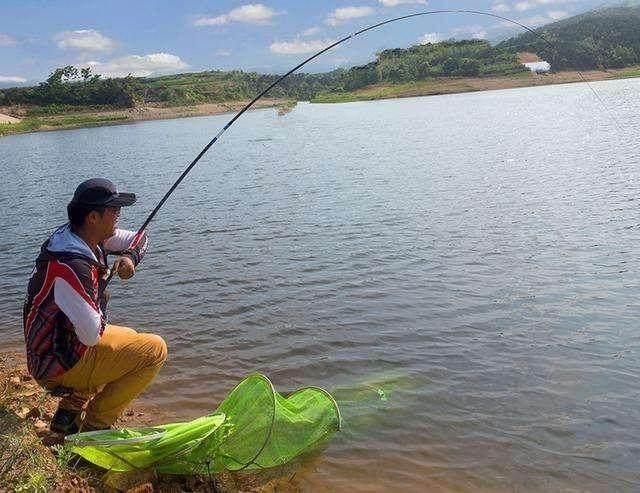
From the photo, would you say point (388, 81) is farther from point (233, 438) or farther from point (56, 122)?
point (233, 438)

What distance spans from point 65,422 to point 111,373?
597mm

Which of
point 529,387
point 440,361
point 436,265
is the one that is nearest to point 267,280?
point 436,265

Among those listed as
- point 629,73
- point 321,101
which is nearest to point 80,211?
point 629,73

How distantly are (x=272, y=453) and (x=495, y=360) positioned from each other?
3093 mm

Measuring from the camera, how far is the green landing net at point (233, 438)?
4320mm

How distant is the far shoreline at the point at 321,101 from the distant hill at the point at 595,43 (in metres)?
2.30

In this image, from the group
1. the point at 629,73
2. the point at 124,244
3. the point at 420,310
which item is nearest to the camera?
the point at 124,244

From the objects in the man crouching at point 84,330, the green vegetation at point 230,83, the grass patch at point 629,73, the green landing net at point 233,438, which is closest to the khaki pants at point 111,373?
the man crouching at point 84,330

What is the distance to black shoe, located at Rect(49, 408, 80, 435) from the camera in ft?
15.6

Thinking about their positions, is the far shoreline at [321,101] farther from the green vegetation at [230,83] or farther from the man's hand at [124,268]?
the man's hand at [124,268]

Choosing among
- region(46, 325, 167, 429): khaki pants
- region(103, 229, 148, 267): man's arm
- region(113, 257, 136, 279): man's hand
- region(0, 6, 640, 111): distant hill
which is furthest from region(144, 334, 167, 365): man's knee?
region(0, 6, 640, 111): distant hill

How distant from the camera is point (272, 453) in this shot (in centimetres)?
488

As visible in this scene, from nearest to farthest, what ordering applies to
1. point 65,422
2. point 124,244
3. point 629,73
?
1. point 65,422
2. point 124,244
3. point 629,73

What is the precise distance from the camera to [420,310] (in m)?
8.49
